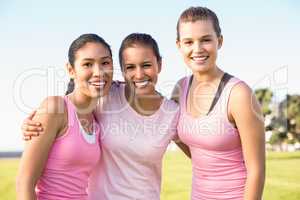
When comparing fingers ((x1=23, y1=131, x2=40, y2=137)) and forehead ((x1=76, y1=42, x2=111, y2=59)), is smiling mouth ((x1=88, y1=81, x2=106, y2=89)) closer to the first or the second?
forehead ((x1=76, y1=42, x2=111, y2=59))

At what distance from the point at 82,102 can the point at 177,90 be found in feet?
2.78

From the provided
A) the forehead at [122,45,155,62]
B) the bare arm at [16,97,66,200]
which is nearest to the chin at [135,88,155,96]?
the forehead at [122,45,155,62]

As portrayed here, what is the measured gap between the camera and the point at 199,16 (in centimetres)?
333

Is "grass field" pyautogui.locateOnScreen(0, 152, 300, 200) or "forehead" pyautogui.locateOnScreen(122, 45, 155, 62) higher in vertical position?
"forehead" pyautogui.locateOnScreen(122, 45, 155, 62)

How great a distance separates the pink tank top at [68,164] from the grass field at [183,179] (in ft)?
32.9

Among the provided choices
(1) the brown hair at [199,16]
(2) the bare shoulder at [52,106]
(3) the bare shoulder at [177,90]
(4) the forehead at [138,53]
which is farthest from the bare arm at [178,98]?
(2) the bare shoulder at [52,106]

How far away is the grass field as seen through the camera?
1328 centimetres

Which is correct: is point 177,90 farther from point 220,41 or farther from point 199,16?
point 199,16

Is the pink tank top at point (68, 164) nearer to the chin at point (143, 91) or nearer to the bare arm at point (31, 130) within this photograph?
the bare arm at point (31, 130)

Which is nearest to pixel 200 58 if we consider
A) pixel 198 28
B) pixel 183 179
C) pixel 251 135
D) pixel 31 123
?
pixel 198 28

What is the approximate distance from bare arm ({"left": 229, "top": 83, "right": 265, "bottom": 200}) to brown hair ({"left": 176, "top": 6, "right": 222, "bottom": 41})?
551 millimetres

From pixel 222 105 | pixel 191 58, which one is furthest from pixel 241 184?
pixel 191 58

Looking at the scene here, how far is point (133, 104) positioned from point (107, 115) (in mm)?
217

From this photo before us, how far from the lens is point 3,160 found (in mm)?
19156
